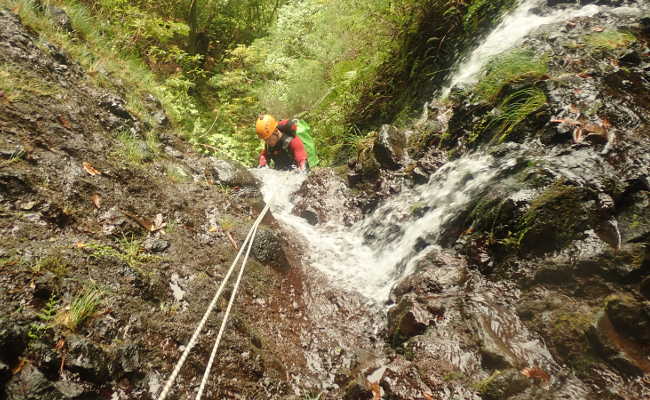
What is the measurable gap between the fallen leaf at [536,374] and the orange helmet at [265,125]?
568 cm

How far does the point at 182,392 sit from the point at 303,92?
6.77 meters

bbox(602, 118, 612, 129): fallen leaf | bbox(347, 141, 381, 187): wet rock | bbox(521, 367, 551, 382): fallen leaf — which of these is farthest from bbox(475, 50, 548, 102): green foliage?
bbox(521, 367, 551, 382): fallen leaf

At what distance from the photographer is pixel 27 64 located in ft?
11.5

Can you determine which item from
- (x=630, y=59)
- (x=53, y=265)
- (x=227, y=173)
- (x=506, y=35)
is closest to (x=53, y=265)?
(x=53, y=265)

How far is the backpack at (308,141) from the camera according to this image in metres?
6.71

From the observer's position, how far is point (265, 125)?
6.55 m

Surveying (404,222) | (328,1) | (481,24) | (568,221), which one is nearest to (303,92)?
(328,1)

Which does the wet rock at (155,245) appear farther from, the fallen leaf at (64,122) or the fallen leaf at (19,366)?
the fallen leaf at (64,122)

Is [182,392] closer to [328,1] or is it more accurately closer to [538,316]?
[538,316]

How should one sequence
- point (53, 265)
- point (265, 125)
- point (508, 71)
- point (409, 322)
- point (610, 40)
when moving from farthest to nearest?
point (265, 125)
point (508, 71)
point (610, 40)
point (409, 322)
point (53, 265)

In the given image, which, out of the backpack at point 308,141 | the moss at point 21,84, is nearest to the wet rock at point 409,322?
the moss at point 21,84

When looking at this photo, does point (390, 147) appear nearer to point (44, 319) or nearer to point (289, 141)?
point (289, 141)

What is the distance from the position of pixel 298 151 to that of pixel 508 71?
391 cm

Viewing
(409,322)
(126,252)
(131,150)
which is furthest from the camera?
(131,150)
